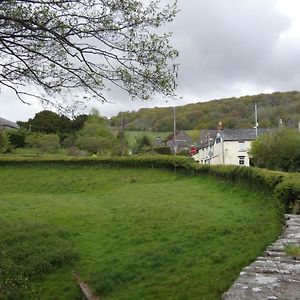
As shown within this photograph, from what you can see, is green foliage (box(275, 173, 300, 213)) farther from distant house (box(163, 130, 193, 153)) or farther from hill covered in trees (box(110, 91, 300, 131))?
distant house (box(163, 130, 193, 153))

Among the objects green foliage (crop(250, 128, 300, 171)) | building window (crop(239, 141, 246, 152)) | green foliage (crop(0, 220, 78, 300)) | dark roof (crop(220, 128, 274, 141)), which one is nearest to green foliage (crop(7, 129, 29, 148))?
dark roof (crop(220, 128, 274, 141))

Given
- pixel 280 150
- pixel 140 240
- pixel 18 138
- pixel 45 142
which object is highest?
pixel 18 138

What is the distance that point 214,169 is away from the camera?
985 inches

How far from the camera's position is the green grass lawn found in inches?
311

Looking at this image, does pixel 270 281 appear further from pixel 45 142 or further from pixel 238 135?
pixel 238 135

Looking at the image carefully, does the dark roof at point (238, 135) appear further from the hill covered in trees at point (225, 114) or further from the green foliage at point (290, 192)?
the green foliage at point (290, 192)

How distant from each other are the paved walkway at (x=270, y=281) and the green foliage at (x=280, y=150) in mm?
30606

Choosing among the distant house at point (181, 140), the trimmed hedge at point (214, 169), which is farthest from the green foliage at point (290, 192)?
the distant house at point (181, 140)

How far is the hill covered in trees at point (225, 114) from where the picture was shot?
77875 millimetres

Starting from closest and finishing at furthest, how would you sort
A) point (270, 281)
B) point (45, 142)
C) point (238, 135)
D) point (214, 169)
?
point (270, 281)
point (214, 169)
point (45, 142)
point (238, 135)

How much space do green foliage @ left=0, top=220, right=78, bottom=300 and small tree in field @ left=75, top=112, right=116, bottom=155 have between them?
40709 millimetres

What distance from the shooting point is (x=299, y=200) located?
11594mm

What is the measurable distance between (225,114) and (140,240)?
76.7 m

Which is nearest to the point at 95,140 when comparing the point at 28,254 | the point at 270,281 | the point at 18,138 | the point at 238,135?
the point at 18,138
